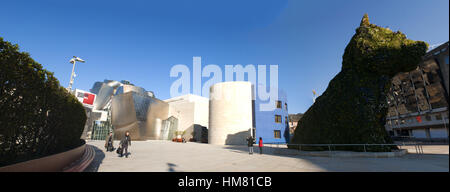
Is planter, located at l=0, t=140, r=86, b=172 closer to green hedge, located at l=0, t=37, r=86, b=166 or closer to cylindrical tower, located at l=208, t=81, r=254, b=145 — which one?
green hedge, located at l=0, t=37, r=86, b=166

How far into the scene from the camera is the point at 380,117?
971 centimetres

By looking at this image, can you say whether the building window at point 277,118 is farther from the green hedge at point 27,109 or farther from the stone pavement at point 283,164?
the green hedge at point 27,109

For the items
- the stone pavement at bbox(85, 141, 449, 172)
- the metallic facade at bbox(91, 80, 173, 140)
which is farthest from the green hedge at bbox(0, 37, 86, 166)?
Answer: the metallic facade at bbox(91, 80, 173, 140)

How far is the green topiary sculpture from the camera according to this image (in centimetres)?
904

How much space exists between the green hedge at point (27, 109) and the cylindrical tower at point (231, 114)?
22.1 meters

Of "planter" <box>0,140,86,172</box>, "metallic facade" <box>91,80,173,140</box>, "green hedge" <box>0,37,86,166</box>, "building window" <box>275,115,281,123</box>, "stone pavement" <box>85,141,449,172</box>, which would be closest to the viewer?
"planter" <box>0,140,86,172</box>

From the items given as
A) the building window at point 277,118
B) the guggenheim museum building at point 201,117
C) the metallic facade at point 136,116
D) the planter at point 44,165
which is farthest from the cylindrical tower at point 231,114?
the planter at point 44,165

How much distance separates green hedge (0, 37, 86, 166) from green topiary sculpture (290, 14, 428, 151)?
1262 cm

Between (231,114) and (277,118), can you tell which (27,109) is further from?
(277,118)

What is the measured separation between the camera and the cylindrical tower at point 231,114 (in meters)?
28.3

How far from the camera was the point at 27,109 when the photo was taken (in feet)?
17.3

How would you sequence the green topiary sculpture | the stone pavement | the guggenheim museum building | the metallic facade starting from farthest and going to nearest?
the metallic facade, the guggenheim museum building, the green topiary sculpture, the stone pavement
